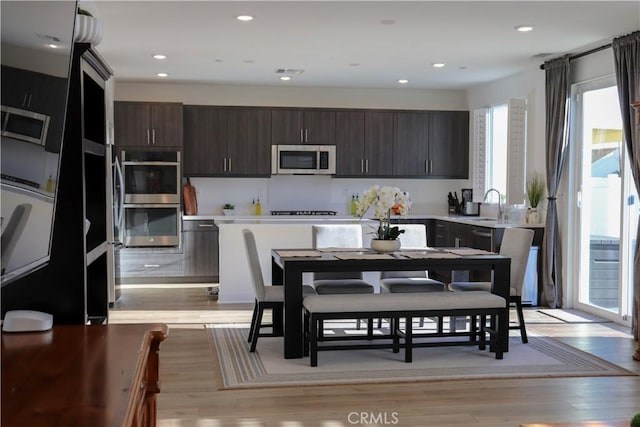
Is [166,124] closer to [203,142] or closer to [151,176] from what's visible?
[203,142]

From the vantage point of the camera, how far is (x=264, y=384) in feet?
13.9

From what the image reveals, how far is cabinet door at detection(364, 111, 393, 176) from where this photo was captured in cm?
933

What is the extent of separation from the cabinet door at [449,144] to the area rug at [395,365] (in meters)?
4.43

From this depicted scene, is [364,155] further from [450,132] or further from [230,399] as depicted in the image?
[230,399]

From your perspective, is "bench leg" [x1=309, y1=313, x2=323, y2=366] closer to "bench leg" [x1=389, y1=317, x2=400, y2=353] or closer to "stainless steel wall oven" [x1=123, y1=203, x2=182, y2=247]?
"bench leg" [x1=389, y1=317, x2=400, y2=353]

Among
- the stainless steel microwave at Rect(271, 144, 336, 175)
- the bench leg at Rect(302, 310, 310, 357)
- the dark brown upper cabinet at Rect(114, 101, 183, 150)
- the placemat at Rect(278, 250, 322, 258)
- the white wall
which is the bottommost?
the bench leg at Rect(302, 310, 310, 357)

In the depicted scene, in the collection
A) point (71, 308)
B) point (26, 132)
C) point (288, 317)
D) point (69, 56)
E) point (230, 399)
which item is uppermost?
point (69, 56)

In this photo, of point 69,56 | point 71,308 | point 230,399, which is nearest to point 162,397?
point 230,399

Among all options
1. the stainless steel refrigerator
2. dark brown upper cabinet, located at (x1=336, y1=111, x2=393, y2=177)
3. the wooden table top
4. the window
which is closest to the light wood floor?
the wooden table top

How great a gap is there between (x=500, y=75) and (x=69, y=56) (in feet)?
24.0

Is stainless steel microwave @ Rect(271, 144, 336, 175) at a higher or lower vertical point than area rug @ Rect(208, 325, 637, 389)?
higher

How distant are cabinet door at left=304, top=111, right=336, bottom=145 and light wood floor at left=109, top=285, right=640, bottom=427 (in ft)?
15.3

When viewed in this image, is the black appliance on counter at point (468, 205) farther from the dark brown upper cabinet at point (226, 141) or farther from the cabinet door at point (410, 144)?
the dark brown upper cabinet at point (226, 141)

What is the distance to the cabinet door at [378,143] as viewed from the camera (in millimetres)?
9328
